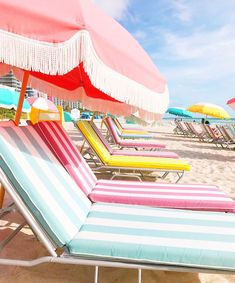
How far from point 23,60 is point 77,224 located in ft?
4.05

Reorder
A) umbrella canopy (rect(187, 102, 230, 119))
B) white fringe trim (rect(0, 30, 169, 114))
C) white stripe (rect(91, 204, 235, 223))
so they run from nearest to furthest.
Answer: white fringe trim (rect(0, 30, 169, 114))
white stripe (rect(91, 204, 235, 223))
umbrella canopy (rect(187, 102, 230, 119))

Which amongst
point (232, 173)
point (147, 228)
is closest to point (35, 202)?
point (147, 228)

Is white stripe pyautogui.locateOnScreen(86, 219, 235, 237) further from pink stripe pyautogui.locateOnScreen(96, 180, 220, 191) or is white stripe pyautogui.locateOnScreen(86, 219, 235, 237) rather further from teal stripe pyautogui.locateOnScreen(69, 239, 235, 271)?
pink stripe pyautogui.locateOnScreen(96, 180, 220, 191)

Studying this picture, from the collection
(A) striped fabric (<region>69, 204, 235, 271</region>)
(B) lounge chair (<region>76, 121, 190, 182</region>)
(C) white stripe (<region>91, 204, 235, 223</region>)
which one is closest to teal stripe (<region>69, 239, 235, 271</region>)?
(A) striped fabric (<region>69, 204, 235, 271</region>)

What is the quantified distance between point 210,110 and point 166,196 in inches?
556

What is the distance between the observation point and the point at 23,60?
1807 mm

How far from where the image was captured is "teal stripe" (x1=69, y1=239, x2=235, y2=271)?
75.6 inches

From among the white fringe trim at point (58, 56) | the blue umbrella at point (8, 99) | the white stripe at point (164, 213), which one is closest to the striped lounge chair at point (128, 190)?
the white stripe at point (164, 213)

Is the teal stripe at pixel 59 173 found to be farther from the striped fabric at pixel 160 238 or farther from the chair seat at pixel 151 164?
the chair seat at pixel 151 164

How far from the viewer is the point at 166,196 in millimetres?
3254

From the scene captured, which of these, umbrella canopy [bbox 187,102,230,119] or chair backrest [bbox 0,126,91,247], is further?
umbrella canopy [bbox 187,102,230,119]

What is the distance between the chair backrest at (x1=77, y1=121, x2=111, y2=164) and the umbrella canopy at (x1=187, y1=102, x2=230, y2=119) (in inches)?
472

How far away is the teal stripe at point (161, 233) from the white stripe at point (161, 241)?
0.05m

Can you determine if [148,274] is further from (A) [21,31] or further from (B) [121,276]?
(A) [21,31]
